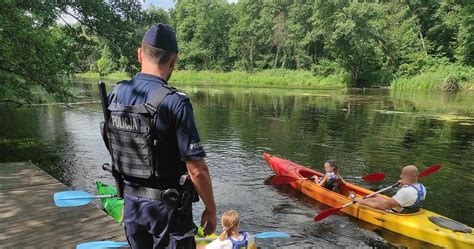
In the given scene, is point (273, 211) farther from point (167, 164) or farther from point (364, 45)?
point (364, 45)

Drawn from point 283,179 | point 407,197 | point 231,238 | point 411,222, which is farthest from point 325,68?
point 231,238

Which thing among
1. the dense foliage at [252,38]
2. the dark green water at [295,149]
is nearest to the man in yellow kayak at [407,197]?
the dark green water at [295,149]

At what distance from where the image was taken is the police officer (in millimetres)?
2072

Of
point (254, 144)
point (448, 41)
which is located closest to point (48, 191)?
point (254, 144)

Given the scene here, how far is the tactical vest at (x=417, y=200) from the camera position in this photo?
20.7 ft

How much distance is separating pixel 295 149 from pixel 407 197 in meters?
6.46

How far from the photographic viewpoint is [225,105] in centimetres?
2438

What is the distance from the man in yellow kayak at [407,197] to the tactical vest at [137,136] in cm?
521

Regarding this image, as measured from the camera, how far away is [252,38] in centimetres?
5472

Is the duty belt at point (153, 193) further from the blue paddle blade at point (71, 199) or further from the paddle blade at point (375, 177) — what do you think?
the paddle blade at point (375, 177)

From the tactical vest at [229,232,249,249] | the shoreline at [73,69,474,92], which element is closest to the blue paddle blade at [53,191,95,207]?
the tactical vest at [229,232,249,249]

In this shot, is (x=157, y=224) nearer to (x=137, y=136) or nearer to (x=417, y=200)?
(x=137, y=136)

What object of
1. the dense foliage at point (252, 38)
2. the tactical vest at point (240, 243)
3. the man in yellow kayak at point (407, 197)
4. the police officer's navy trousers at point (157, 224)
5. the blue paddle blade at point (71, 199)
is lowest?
the man in yellow kayak at point (407, 197)

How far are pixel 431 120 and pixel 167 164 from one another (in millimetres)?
18596
